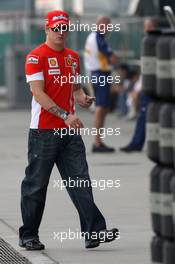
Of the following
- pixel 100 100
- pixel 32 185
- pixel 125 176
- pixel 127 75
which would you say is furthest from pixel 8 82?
pixel 32 185

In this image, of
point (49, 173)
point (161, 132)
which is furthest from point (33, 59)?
point (161, 132)

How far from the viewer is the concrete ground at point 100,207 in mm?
8703

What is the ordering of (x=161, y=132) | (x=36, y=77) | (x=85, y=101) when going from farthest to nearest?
(x=85, y=101) → (x=36, y=77) → (x=161, y=132)

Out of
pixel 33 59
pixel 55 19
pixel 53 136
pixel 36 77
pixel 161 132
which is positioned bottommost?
pixel 53 136

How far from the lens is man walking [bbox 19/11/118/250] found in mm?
Answer: 8656

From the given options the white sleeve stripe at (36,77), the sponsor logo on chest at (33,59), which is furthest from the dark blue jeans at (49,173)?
the sponsor logo on chest at (33,59)

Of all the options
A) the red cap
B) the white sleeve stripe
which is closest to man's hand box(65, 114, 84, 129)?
the white sleeve stripe

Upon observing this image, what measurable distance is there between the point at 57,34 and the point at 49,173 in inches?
40.9

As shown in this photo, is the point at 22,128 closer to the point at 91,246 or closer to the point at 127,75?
the point at 127,75

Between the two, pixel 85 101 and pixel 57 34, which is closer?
pixel 57 34

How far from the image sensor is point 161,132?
6574 millimetres

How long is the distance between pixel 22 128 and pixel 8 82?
19.0ft

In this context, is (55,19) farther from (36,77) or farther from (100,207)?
(100,207)

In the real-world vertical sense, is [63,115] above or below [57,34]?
below
